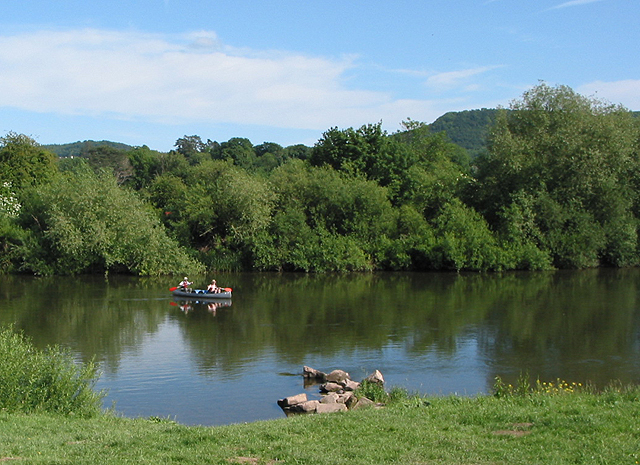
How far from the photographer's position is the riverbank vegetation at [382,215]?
4153 centimetres

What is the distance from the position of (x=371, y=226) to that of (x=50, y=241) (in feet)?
68.3

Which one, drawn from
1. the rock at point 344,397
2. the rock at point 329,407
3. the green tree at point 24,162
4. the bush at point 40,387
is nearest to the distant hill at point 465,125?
the green tree at point 24,162

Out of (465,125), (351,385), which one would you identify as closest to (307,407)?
(351,385)

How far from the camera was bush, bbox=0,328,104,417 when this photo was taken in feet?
38.5

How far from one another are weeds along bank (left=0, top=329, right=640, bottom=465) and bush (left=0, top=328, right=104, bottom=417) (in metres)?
0.02

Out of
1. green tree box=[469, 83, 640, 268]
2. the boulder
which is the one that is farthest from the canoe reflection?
green tree box=[469, 83, 640, 268]

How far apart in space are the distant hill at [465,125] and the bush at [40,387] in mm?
111713

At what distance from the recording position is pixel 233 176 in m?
46.0

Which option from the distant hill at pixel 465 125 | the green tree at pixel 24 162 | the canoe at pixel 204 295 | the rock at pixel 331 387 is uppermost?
the distant hill at pixel 465 125

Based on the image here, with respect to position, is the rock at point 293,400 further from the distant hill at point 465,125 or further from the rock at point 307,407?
the distant hill at point 465,125

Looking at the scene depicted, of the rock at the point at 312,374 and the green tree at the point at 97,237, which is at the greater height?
the green tree at the point at 97,237

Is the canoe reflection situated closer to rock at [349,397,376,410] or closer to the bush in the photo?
rock at [349,397,376,410]

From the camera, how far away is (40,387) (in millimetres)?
12133

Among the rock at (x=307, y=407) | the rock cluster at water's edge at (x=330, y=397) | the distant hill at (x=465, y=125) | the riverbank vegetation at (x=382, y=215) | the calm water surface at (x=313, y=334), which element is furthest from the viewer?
the distant hill at (x=465, y=125)
